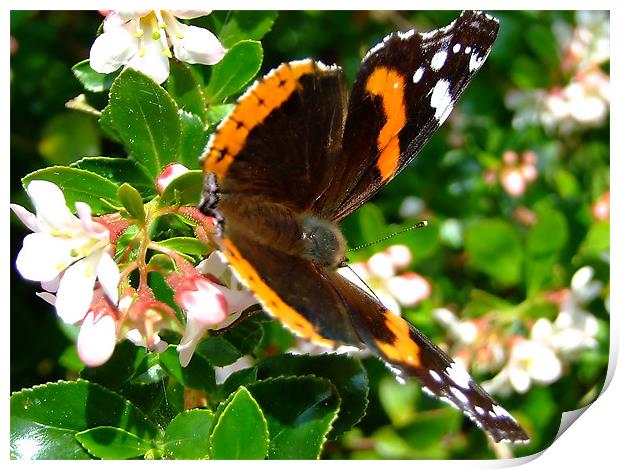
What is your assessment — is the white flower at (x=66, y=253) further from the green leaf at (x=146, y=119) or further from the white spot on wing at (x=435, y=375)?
the white spot on wing at (x=435, y=375)

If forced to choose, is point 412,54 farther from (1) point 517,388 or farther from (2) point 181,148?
(1) point 517,388

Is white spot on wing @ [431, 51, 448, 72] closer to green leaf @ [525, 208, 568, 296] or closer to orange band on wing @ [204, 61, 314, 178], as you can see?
orange band on wing @ [204, 61, 314, 178]

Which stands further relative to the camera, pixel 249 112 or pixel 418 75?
pixel 418 75

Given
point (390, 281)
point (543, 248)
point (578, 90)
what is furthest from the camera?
point (578, 90)

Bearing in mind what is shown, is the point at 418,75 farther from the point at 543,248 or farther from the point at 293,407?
the point at 543,248

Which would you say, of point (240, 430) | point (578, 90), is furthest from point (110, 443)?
point (578, 90)
